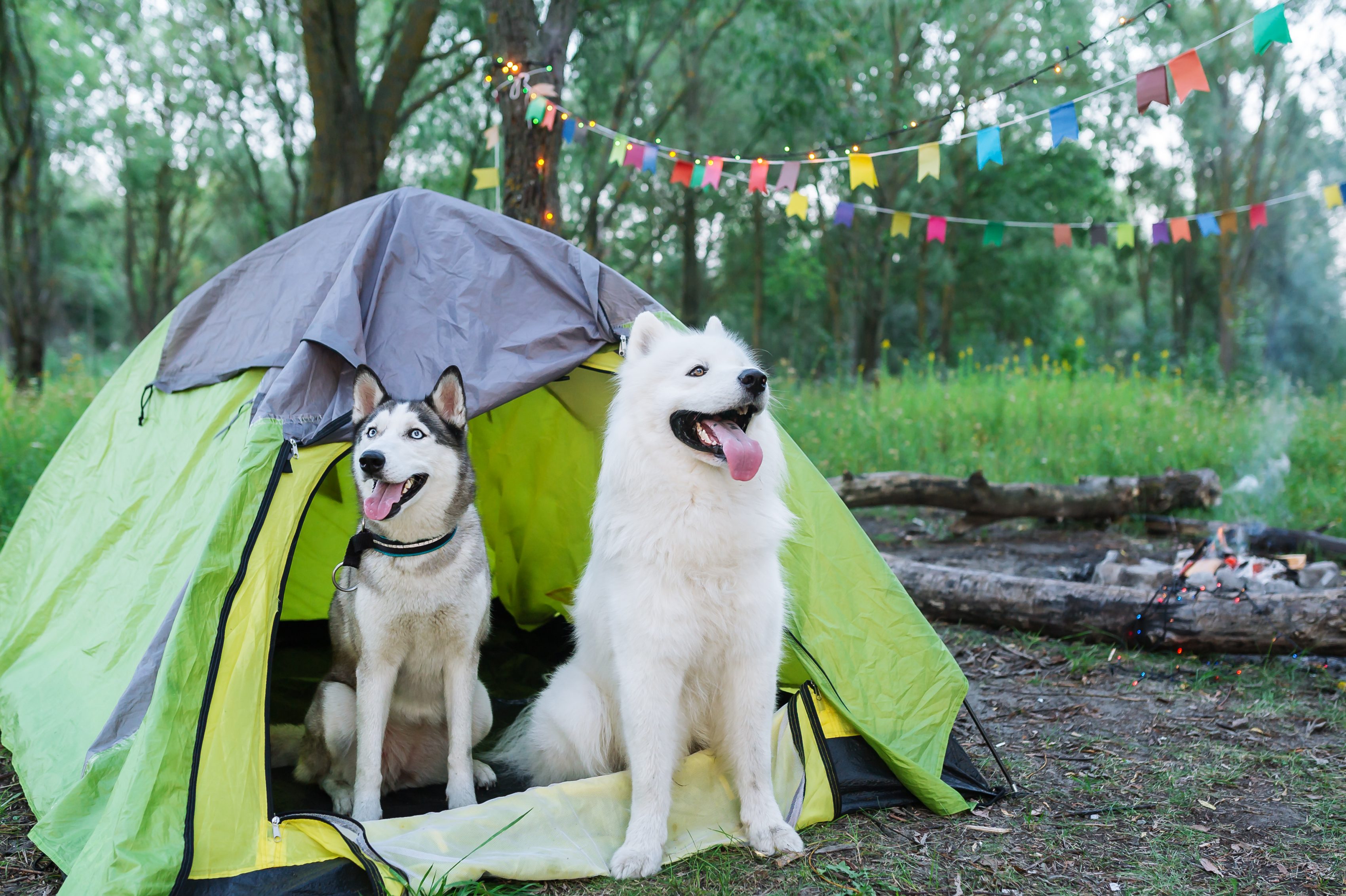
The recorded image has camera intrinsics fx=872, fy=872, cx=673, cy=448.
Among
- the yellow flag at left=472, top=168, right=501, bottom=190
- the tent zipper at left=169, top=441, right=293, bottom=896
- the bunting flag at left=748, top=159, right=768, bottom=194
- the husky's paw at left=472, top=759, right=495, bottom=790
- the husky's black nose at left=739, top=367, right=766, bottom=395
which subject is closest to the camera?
the tent zipper at left=169, top=441, right=293, bottom=896

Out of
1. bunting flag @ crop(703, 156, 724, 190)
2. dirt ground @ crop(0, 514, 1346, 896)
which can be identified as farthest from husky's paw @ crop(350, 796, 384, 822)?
bunting flag @ crop(703, 156, 724, 190)

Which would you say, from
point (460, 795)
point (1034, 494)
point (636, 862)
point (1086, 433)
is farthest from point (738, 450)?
point (1086, 433)

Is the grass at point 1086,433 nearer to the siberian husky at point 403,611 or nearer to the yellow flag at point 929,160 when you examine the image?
the yellow flag at point 929,160

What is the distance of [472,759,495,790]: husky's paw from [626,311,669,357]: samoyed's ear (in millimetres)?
1618

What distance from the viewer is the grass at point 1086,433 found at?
717 cm

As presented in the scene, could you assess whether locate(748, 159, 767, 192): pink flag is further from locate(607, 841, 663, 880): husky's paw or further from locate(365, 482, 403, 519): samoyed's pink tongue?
locate(607, 841, 663, 880): husky's paw

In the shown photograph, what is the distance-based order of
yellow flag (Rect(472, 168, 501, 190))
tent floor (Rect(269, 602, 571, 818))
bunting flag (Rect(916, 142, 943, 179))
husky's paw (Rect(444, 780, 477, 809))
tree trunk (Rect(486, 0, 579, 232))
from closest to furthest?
husky's paw (Rect(444, 780, 477, 809)) < tent floor (Rect(269, 602, 571, 818)) < bunting flag (Rect(916, 142, 943, 179)) < yellow flag (Rect(472, 168, 501, 190)) < tree trunk (Rect(486, 0, 579, 232))

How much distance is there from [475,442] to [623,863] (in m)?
2.57

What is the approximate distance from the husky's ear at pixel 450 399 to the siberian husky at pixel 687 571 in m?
0.49

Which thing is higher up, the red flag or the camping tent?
the red flag

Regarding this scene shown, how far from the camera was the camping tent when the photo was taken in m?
2.27

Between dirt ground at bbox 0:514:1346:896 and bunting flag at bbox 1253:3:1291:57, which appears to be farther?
bunting flag at bbox 1253:3:1291:57

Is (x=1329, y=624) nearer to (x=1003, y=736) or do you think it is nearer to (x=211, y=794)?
(x=1003, y=736)

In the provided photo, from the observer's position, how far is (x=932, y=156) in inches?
161
